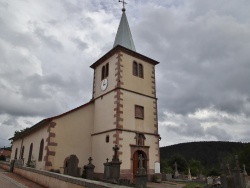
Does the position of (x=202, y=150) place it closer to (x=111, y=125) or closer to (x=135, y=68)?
(x=135, y=68)

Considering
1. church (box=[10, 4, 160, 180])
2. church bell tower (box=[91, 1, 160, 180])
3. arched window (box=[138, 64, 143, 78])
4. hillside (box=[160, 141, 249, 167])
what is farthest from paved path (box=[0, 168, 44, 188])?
hillside (box=[160, 141, 249, 167])

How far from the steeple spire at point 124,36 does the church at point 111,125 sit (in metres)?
2.36

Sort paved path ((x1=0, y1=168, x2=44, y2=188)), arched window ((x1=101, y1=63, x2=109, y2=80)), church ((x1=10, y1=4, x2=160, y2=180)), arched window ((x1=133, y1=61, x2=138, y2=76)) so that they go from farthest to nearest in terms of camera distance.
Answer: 1. arched window ((x1=101, y1=63, x2=109, y2=80))
2. arched window ((x1=133, y1=61, x2=138, y2=76))
3. church ((x1=10, y1=4, x2=160, y2=180))
4. paved path ((x1=0, y1=168, x2=44, y2=188))

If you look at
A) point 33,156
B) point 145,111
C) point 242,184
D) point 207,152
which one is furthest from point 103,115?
point 207,152

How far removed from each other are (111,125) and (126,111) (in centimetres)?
166

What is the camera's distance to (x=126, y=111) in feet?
62.7

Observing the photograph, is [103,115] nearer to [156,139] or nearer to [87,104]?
[87,104]

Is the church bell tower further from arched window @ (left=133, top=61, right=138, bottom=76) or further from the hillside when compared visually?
the hillside

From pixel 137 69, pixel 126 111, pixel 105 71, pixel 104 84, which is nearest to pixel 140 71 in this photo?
pixel 137 69

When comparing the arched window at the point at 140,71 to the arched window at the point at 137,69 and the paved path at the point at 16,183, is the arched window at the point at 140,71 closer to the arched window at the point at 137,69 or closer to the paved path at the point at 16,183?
the arched window at the point at 137,69

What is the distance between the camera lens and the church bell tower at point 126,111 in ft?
59.7

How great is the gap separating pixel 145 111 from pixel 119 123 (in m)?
3.27

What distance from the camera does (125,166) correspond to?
17.5 meters

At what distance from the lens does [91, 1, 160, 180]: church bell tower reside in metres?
18.2
